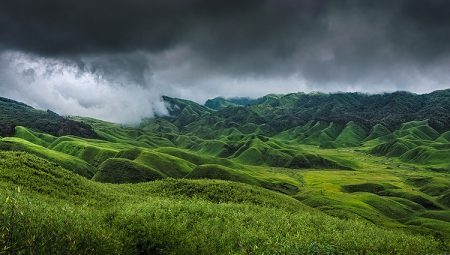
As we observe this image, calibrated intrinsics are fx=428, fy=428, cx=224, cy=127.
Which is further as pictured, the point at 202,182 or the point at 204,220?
the point at 202,182

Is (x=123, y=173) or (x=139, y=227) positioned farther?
(x=123, y=173)

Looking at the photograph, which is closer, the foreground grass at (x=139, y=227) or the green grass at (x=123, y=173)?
the foreground grass at (x=139, y=227)

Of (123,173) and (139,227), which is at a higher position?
(139,227)

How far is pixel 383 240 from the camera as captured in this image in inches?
1534

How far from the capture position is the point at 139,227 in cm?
3616

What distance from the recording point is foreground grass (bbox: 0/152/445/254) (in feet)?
90.5

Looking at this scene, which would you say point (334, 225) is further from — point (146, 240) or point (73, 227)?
point (73, 227)

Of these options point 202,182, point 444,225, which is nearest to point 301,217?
point 202,182

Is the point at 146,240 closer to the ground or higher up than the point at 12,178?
closer to the ground

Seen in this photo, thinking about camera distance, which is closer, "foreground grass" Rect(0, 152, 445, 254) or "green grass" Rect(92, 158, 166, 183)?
"foreground grass" Rect(0, 152, 445, 254)

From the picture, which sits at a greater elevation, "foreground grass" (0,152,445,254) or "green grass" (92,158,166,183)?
"foreground grass" (0,152,445,254)

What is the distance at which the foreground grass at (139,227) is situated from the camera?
27.6 m

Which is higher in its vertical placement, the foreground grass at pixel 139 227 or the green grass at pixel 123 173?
the foreground grass at pixel 139 227

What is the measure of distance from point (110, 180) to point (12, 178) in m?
78.4
